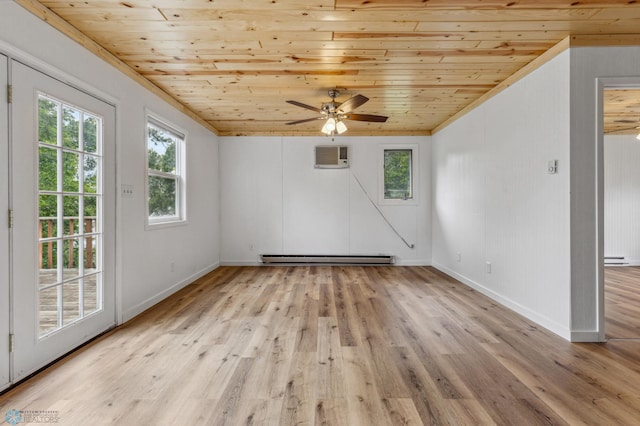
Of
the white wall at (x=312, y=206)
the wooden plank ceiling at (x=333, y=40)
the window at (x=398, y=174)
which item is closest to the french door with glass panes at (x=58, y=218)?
the wooden plank ceiling at (x=333, y=40)

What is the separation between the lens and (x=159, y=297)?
362 centimetres

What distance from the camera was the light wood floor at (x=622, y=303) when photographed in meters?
2.71

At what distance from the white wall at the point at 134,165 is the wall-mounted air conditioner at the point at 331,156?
1977 millimetres

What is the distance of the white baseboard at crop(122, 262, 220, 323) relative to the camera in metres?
3.06

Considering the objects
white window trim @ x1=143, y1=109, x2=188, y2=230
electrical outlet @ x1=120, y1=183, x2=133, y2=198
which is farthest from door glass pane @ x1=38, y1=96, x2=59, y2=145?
white window trim @ x1=143, y1=109, x2=188, y2=230

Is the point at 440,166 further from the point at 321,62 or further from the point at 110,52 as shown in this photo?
the point at 110,52

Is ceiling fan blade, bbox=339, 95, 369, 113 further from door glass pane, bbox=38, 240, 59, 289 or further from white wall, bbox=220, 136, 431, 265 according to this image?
door glass pane, bbox=38, 240, 59, 289

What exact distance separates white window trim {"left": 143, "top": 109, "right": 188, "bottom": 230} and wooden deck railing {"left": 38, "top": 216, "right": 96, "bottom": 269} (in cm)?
81

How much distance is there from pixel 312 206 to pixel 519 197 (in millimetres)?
3386

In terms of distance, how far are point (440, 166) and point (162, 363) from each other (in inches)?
193

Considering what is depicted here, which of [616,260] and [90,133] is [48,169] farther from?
[616,260]

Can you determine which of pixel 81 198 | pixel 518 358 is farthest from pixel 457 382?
pixel 81 198

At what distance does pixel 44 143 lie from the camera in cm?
215

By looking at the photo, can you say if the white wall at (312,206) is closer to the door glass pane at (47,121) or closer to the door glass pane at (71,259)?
the door glass pane at (71,259)
